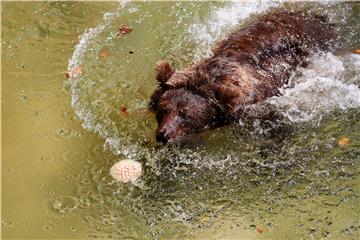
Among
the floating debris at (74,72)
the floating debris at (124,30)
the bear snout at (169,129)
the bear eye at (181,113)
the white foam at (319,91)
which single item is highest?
the white foam at (319,91)

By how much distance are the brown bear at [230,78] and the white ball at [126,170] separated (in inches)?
16.0

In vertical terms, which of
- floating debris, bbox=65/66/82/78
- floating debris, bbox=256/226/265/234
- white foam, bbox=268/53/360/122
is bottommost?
floating debris, bbox=65/66/82/78

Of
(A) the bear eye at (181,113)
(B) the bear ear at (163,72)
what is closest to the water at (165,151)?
(A) the bear eye at (181,113)

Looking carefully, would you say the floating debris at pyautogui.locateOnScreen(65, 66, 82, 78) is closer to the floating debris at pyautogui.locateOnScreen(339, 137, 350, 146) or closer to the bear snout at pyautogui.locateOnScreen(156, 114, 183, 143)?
the bear snout at pyautogui.locateOnScreen(156, 114, 183, 143)

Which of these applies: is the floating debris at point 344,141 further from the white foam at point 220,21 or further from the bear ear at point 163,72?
the white foam at point 220,21

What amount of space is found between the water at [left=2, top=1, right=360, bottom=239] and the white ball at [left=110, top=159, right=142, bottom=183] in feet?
0.25

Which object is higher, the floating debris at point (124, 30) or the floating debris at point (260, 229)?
the floating debris at point (124, 30)

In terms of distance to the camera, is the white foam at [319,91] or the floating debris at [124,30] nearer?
the white foam at [319,91]

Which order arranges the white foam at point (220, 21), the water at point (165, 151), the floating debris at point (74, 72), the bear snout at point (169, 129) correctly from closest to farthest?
the water at point (165, 151) < the bear snout at point (169, 129) < the floating debris at point (74, 72) < the white foam at point (220, 21)

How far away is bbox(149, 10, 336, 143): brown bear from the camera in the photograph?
5.30 metres

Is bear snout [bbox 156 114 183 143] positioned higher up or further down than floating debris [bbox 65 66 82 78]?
Answer: higher up

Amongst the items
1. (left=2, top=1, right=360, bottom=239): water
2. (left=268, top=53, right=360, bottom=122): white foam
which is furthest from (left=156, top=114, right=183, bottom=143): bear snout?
(left=268, top=53, right=360, bottom=122): white foam

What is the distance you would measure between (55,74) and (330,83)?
351cm

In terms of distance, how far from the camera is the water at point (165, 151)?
4.61 meters
